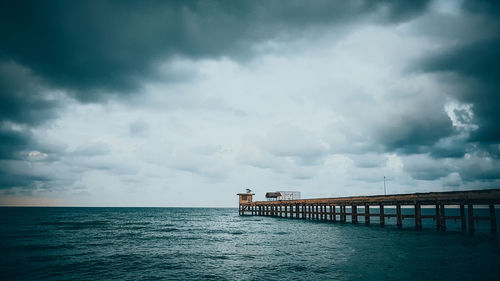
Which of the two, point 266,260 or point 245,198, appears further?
point 245,198

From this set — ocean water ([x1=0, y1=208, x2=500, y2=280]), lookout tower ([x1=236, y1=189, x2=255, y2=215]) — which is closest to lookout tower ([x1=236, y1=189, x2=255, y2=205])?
lookout tower ([x1=236, y1=189, x2=255, y2=215])

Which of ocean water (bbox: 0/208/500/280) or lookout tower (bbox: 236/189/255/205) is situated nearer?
ocean water (bbox: 0/208/500/280)

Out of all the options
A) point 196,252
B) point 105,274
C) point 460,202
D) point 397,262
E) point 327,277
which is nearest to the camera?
point 327,277

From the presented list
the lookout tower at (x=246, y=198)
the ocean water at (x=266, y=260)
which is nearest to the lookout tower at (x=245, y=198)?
the lookout tower at (x=246, y=198)

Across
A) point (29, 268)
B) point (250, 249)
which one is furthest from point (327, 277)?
point (29, 268)

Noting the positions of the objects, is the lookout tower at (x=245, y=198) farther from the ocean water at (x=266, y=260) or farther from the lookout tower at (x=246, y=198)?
the ocean water at (x=266, y=260)

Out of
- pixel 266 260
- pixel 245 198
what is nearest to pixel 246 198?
pixel 245 198

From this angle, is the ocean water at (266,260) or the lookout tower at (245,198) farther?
the lookout tower at (245,198)

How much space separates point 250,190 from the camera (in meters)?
79.5

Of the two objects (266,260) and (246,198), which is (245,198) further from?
(266,260)

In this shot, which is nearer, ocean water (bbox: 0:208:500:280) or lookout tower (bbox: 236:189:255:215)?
ocean water (bbox: 0:208:500:280)

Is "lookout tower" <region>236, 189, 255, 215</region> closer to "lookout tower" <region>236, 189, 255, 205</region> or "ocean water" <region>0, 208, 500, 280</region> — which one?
"lookout tower" <region>236, 189, 255, 205</region>

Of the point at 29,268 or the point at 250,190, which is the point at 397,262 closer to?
the point at 29,268

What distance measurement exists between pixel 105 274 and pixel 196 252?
26.4 ft
